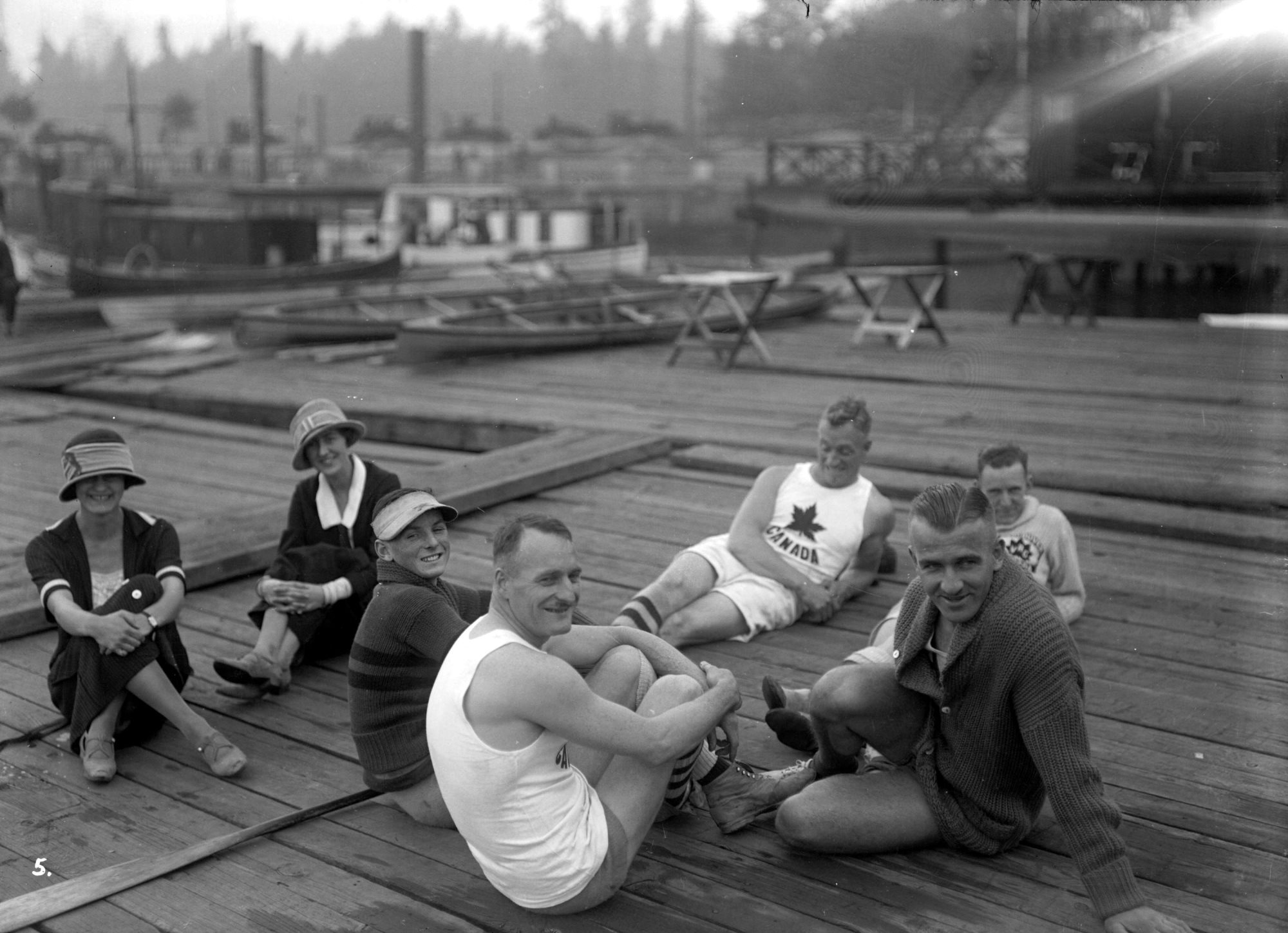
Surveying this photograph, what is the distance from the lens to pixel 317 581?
4.57 m

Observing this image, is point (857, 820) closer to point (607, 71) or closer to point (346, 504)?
point (346, 504)

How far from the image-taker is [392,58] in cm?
6988

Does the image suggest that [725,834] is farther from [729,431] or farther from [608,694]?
[729,431]

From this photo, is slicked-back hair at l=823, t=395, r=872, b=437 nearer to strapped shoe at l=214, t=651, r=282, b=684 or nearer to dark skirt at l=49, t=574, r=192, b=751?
strapped shoe at l=214, t=651, r=282, b=684

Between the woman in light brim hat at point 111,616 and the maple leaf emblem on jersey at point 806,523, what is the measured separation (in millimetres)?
2311

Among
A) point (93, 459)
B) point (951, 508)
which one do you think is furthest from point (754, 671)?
point (93, 459)

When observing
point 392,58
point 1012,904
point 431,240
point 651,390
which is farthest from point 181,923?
point 392,58

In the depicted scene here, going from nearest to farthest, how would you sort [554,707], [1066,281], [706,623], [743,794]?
1. [554,707]
2. [743,794]
3. [706,623]
4. [1066,281]

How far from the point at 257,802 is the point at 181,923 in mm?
→ 682

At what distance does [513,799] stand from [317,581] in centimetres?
192

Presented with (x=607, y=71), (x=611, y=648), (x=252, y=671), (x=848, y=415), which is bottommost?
(x=252, y=671)

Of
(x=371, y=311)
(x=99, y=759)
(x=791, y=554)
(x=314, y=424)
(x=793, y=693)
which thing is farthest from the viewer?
(x=371, y=311)

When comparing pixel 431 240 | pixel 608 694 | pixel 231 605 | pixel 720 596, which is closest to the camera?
pixel 608 694

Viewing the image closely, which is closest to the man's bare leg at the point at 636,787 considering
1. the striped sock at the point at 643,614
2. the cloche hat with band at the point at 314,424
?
the striped sock at the point at 643,614
